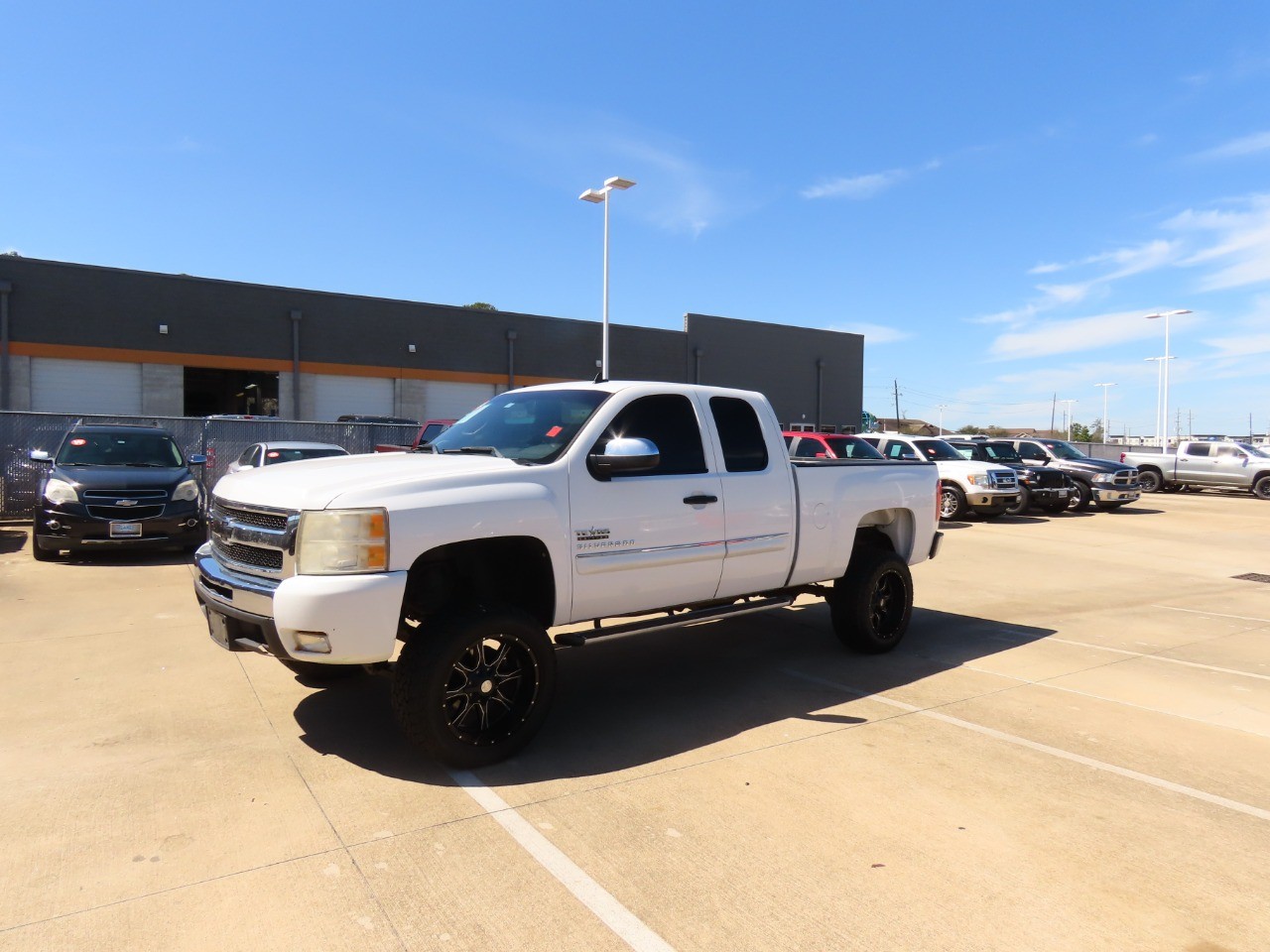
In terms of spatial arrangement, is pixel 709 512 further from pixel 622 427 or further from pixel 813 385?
pixel 813 385

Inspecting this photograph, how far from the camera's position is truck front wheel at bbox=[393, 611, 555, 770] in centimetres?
394

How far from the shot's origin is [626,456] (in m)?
4.45

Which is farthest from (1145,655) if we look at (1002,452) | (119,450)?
(1002,452)

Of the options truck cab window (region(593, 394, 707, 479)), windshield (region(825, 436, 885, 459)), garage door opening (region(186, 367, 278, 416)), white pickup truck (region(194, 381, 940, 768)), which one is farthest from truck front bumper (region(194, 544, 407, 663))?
garage door opening (region(186, 367, 278, 416))

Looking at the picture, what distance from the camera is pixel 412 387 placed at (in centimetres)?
3219

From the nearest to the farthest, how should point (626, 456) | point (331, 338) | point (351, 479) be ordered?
point (351, 479) < point (626, 456) < point (331, 338)

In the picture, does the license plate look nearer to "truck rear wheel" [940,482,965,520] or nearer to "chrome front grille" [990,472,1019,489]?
"truck rear wheel" [940,482,965,520]

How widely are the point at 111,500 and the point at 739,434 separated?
8337 mm

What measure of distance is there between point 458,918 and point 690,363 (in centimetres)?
3634

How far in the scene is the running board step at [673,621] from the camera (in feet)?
15.0

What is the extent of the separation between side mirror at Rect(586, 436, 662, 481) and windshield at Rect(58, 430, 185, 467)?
29.7ft

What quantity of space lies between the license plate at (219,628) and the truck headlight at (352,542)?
729 mm

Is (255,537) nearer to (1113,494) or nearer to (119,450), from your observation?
(119,450)

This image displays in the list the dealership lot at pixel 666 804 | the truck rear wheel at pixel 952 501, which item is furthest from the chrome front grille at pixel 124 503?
the truck rear wheel at pixel 952 501
